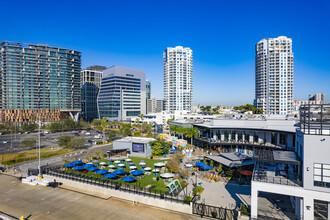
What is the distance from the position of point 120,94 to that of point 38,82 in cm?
5025

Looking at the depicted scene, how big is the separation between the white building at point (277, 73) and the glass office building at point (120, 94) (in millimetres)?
88865

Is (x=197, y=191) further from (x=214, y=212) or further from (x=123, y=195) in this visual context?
(x=123, y=195)

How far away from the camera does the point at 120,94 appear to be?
143m

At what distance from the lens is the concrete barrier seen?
23117 millimetres

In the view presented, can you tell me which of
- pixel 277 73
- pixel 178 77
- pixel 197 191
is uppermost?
pixel 178 77

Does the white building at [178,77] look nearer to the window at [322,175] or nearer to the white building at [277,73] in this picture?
the white building at [277,73]

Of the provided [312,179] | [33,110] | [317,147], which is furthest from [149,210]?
[33,110]

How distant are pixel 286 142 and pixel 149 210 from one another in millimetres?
32132

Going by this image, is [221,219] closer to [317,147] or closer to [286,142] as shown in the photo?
[317,147]

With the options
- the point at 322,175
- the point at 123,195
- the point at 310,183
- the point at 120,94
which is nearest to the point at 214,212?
the point at 310,183


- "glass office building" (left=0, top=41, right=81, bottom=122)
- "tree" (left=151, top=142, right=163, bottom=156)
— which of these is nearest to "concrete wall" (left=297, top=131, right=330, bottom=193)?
"tree" (left=151, top=142, right=163, bottom=156)

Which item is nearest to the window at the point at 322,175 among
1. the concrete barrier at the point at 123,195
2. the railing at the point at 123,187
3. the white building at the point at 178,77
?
the concrete barrier at the point at 123,195

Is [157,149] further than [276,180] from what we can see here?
Yes

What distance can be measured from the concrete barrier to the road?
62cm
